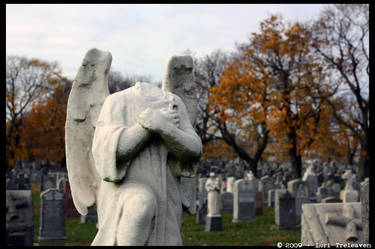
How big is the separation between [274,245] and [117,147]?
28.6 feet

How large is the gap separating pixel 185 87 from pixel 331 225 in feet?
17.5

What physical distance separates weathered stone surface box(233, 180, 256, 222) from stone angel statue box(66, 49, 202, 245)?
11667 mm

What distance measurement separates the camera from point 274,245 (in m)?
11.4

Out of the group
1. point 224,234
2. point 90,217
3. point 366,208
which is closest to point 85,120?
point 366,208

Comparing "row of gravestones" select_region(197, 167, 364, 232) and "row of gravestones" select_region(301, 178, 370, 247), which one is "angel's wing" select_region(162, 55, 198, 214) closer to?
"row of gravestones" select_region(301, 178, 370, 247)

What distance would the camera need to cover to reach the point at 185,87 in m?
4.46

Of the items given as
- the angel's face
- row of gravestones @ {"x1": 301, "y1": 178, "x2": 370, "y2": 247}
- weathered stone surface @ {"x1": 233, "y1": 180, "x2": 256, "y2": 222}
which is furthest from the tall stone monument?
the angel's face

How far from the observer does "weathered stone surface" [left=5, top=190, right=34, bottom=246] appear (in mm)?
10586

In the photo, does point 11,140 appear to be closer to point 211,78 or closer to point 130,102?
point 211,78

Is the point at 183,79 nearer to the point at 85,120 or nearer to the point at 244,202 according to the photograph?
the point at 85,120

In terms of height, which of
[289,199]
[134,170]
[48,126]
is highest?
[48,126]

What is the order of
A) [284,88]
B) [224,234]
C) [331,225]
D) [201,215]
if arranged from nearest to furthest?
[331,225], [224,234], [201,215], [284,88]

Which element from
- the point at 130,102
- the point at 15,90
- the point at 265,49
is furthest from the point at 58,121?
the point at 130,102

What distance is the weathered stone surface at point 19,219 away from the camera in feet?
34.7
